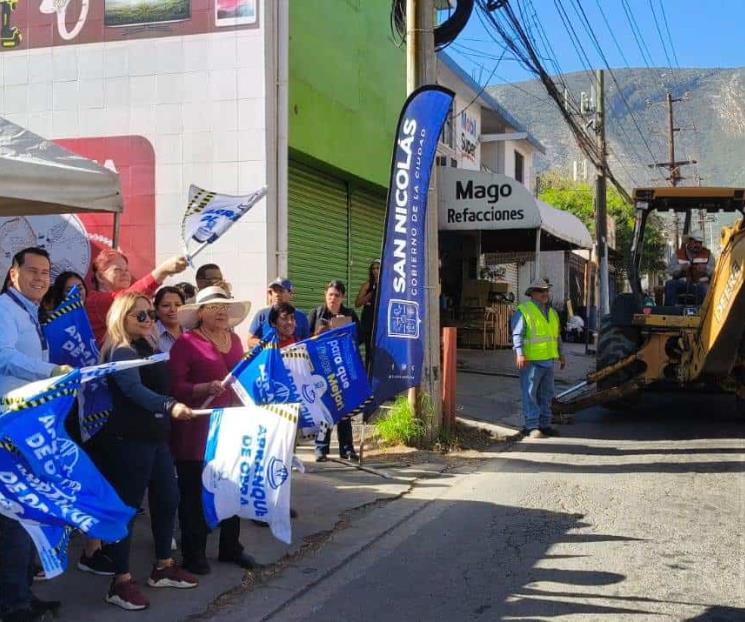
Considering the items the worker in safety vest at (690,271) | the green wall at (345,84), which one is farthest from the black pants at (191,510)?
the worker in safety vest at (690,271)

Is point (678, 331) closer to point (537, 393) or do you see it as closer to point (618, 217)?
point (537, 393)

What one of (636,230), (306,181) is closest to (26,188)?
(306,181)

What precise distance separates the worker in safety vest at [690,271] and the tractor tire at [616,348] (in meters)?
1.19

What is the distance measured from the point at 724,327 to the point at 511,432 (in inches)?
113

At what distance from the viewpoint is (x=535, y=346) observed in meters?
10.1

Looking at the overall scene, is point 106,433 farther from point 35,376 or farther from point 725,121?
point 725,121

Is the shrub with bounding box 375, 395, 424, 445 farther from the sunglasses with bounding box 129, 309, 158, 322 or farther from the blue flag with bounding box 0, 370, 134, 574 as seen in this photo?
the blue flag with bounding box 0, 370, 134, 574

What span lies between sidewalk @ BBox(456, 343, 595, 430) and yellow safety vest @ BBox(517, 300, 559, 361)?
1.22 meters

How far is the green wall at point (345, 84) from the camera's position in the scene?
10.9 meters

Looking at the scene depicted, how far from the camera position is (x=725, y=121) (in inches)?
5625

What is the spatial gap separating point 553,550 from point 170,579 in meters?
2.52

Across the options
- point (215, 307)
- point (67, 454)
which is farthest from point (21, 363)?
point (215, 307)

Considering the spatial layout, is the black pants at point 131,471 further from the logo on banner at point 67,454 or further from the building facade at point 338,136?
the building facade at point 338,136

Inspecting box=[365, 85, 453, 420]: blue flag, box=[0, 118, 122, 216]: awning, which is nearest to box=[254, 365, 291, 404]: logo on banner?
box=[0, 118, 122, 216]: awning
